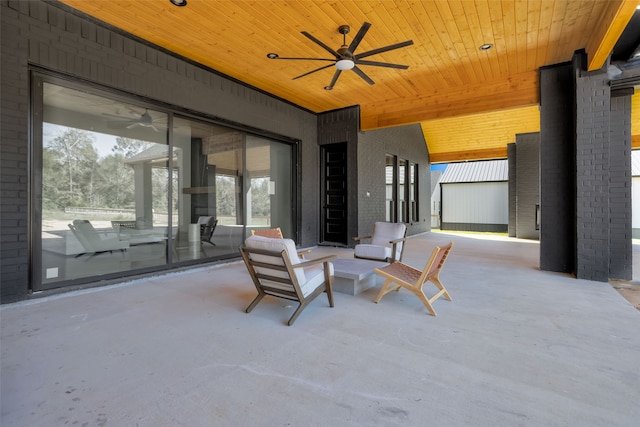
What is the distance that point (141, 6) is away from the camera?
3670 mm

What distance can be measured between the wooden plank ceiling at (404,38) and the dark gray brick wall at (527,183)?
524 cm

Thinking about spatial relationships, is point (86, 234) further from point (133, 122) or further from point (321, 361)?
point (321, 361)

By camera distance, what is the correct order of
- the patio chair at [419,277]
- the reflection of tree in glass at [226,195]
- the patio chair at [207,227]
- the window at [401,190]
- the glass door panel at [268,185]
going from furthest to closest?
1. the window at [401,190]
2. the glass door panel at [268,185]
3. the reflection of tree in glass at [226,195]
4. the patio chair at [207,227]
5. the patio chair at [419,277]

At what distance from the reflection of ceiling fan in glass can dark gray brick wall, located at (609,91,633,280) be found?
7109 millimetres

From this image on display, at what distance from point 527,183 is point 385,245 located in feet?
26.6

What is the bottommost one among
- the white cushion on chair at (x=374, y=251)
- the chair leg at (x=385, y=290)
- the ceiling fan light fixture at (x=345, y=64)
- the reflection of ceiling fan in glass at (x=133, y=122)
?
the chair leg at (x=385, y=290)

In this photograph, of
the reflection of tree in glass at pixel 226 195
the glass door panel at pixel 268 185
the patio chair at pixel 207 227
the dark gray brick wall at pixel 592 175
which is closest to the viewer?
the dark gray brick wall at pixel 592 175

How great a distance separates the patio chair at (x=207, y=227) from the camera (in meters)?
→ 5.46

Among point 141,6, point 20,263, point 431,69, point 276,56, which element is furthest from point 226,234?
point 431,69

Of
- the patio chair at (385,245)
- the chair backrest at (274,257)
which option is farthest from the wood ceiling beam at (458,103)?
the chair backrest at (274,257)

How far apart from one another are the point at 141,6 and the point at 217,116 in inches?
80.0

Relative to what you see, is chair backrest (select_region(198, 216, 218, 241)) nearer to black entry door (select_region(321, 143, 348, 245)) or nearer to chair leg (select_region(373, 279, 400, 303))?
black entry door (select_region(321, 143, 348, 245))

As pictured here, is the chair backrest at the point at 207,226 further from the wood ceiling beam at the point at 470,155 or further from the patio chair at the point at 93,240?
the wood ceiling beam at the point at 470,155

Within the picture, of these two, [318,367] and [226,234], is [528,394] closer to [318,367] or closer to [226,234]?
[318,367]
